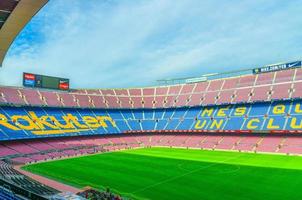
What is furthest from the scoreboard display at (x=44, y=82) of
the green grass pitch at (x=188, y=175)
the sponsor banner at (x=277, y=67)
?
the sponsor banner at (x=277, y=67)

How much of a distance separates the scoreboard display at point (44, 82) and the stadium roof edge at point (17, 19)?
6299 cm

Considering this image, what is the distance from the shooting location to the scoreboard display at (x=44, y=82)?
71.1m

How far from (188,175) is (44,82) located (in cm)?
5250

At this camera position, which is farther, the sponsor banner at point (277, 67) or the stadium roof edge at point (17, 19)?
the sponsor banner at point (277, 67)

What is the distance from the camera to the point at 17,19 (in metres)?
10.1

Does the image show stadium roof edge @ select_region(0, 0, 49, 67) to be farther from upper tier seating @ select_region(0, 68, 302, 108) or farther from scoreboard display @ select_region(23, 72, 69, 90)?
scoreboard display @ select_region(23, 72, 69, 90)

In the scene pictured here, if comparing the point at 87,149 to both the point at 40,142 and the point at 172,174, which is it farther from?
the point at 172,174

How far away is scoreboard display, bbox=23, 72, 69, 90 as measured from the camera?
71.1m

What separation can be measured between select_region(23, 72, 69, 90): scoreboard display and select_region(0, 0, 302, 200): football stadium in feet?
0.87

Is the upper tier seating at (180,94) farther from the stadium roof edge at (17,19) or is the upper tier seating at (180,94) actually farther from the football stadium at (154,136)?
the stadium roof edge at (17,19)

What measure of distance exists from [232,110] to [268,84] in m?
11.2

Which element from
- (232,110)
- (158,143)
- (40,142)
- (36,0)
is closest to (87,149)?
(40,142)

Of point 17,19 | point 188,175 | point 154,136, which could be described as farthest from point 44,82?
point 17,19

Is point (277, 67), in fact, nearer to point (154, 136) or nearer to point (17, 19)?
point (154, 136)
